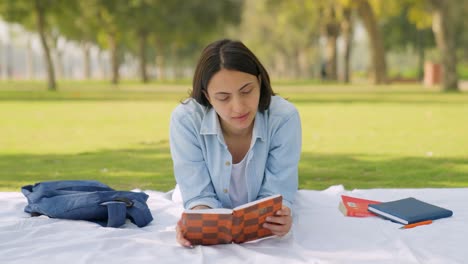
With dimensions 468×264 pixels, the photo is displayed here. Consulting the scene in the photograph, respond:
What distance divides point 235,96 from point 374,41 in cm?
3031

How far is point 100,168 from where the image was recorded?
7273 millimetres

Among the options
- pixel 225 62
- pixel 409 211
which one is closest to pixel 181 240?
pixel 225 62

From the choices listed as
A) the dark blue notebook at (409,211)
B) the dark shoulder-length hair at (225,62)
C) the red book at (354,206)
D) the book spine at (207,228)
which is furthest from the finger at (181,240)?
the dark blue notebook at (409,211)

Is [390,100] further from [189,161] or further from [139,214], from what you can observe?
[189,161]

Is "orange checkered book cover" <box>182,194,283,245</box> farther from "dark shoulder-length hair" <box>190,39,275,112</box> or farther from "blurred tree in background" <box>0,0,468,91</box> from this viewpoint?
"blurred tree in background" <box>0,0,468,91</box>

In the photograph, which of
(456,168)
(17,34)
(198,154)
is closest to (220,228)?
(198,154)

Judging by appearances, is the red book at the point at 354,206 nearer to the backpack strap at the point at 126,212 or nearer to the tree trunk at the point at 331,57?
the backpack strap at the point at 126,212

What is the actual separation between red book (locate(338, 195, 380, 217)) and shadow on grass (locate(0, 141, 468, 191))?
4.98ft

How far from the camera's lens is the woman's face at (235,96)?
11.5 ft

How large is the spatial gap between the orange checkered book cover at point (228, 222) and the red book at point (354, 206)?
0.94m

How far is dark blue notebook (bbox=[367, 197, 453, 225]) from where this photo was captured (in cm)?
404

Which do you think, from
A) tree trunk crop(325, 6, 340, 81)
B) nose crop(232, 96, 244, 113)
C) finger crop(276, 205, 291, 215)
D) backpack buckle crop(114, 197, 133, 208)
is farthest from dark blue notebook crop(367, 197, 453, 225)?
tree trunk crop(325, 6, 340, 81)

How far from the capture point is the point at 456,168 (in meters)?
7.01

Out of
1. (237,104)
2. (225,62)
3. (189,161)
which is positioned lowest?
(189,161)
